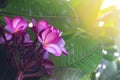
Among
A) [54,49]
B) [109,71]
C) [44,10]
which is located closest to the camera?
[54,49]

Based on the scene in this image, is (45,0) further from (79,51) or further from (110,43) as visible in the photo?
(110,43)

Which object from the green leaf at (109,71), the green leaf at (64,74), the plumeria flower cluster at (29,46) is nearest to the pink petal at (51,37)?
the plumeria flower cluster at (29,46)

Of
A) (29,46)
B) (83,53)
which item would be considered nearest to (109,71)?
(83,53)

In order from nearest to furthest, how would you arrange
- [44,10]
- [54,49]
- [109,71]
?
[54,49] → [44,10] → [109,71]

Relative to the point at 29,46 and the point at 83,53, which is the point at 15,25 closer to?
the point at 29,46

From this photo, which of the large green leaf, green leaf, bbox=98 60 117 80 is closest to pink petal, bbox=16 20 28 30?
the large green leaf

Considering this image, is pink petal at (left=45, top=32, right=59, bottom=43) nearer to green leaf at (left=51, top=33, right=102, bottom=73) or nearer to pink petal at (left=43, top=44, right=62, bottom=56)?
pink petal at (left=43, top=44, right=62, bottom=56)

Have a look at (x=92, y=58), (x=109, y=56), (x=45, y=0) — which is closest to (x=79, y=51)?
(x=92, y=58)
